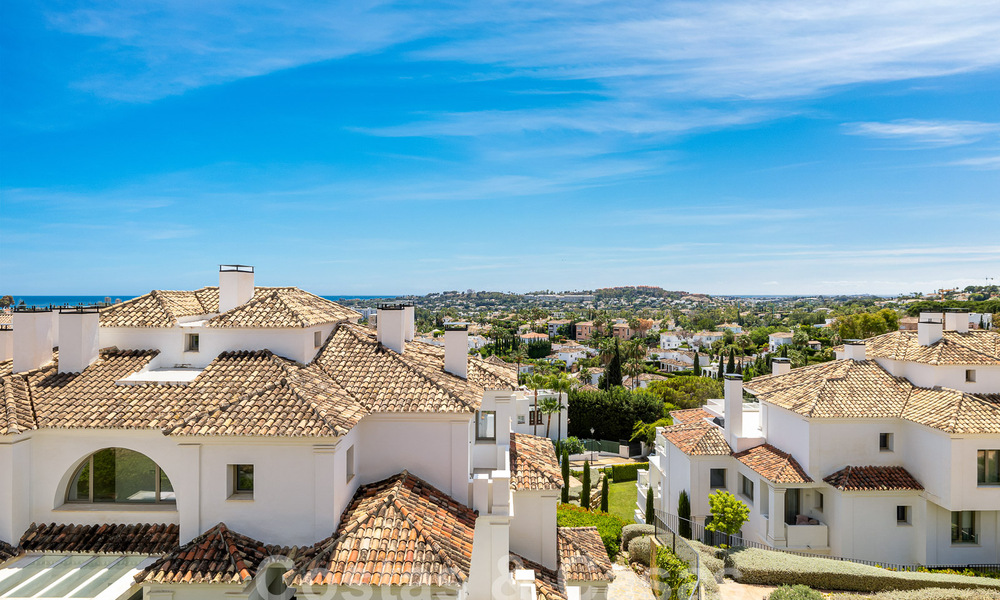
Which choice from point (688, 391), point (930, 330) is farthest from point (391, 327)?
point (688, 391)

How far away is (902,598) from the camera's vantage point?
19.6m

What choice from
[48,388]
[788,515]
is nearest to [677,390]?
[788,515]

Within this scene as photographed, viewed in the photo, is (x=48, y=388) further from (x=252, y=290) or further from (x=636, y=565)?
(x=636, y=565)

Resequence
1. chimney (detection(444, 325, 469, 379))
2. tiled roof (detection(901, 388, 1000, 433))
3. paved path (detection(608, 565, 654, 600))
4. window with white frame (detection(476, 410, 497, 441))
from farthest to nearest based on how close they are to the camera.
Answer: tiled roof (detection(901, 388, 1000, 433)), paved path (detection(608, 565, 654, 600)), window with white frame (detection(476, 410, 497, 441)), chimney (detection(444, 325, 469, 379))

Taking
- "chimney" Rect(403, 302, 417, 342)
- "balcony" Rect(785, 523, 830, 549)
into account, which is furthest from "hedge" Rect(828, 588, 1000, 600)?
"chimney" Rect(403, 302, 417, 342)

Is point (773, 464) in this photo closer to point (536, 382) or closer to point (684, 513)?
point (684, 513)

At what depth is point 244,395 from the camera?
14688 millimetres

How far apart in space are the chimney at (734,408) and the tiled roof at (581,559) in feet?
42.9

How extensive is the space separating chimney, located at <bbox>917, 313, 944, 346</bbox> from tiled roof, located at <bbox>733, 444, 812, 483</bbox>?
9819mm

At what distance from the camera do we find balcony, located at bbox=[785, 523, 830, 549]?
1073 inches

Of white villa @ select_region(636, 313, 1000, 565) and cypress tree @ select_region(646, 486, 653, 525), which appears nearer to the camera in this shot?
white villa @ select_region(636, 313, 1000, 565)

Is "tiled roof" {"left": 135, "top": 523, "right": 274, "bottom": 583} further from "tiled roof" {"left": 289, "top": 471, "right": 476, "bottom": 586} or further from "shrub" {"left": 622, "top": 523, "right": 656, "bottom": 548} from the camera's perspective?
"shrub" {"left": 622, "top": 523, "right": 656, "bottom": 548}

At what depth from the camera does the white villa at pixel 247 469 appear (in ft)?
41.2

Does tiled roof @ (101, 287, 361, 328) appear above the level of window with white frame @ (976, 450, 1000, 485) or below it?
above
